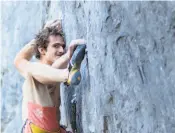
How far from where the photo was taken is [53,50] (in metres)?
3.76

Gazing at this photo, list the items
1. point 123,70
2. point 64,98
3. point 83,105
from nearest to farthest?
point 123,70 < point 83,105 < point 64,98

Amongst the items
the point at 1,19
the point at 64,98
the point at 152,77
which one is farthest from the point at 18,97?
the point at 152,77

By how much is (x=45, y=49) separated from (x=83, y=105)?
2.58 feet

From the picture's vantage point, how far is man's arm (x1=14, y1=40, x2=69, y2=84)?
10.7 feet

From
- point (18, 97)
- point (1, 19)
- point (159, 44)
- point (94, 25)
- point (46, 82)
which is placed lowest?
point (18, 97)

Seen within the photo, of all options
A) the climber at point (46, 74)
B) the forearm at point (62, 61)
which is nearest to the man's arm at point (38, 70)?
the climber at point (46, 74)

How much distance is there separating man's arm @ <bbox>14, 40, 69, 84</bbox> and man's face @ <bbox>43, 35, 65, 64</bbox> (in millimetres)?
206

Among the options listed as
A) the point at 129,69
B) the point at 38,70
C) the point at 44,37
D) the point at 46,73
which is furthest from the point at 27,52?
the point at 129,69

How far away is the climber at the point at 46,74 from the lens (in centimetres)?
328

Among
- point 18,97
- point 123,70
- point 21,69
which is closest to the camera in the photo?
point 123,70

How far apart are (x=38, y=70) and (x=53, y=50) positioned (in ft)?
1.22

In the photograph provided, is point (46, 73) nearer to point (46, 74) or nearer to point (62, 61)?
point (46, 74)

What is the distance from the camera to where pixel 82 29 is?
11.8 ft

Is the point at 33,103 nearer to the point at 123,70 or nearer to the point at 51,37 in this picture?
the point at 51,37
